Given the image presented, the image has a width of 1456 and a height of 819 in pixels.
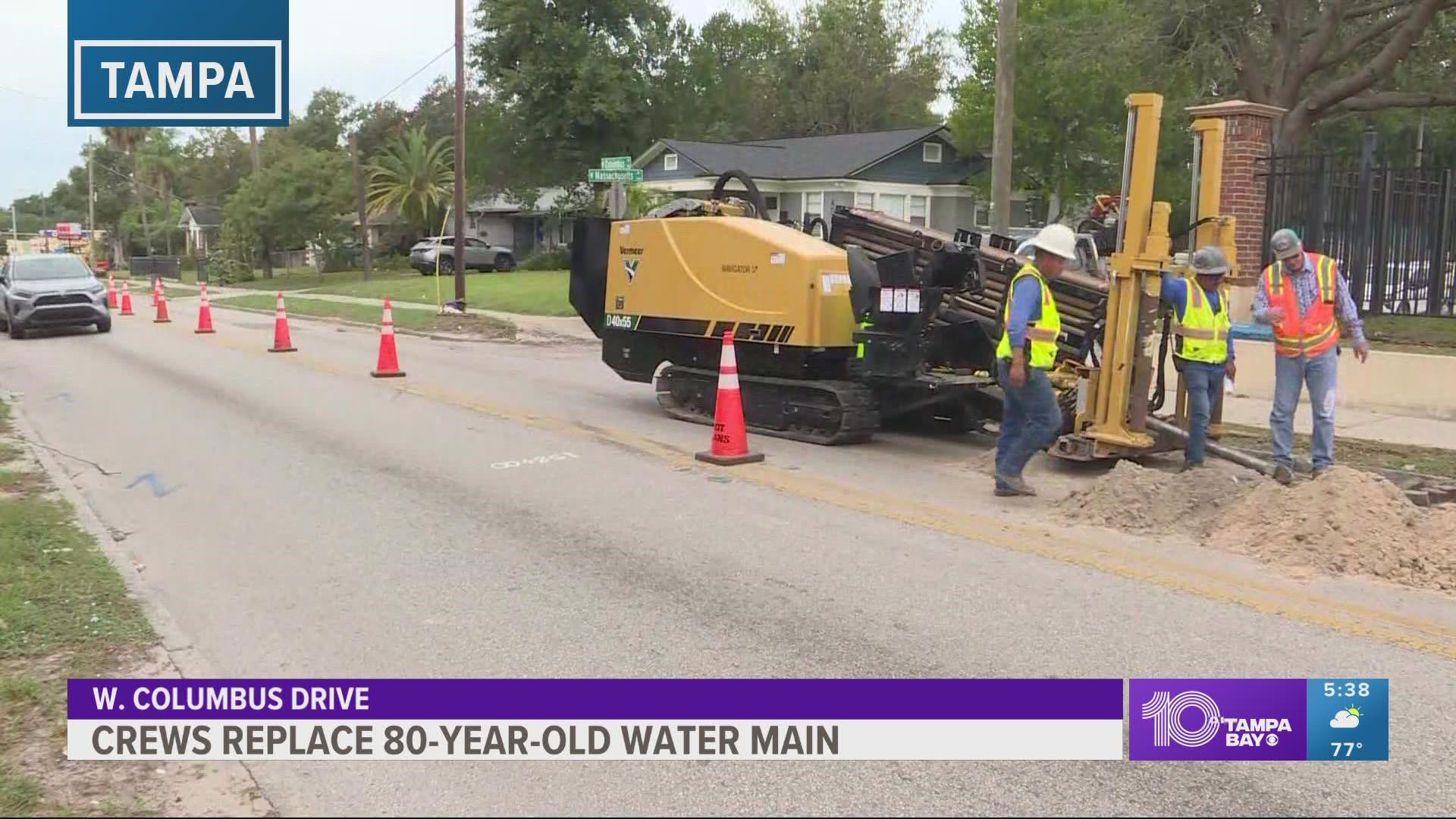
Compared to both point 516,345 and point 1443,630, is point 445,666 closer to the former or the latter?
point 1443,630

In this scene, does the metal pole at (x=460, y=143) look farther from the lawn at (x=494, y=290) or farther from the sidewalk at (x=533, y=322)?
the lawn at (x=494, y=290)

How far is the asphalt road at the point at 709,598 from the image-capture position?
13.0ft

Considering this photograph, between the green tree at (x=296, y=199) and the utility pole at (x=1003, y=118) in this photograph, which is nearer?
the utility pole at (x=1003, y=118)

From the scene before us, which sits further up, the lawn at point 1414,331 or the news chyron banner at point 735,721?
the lawn at point 1414,331

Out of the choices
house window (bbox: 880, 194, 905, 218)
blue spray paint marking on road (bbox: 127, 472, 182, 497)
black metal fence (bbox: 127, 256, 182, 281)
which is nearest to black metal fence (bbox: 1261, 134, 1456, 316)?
blue spray paint marking on road (bbox: 127, 472, 182, 497)

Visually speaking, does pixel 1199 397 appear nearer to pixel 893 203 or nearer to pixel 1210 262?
pixel 1210 262

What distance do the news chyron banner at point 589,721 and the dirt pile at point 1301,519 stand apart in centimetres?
263

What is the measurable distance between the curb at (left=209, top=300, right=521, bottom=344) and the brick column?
1219cm

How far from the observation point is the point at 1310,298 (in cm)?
846

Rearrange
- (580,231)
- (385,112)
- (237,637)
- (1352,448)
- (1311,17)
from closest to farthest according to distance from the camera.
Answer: (237,637) → (1352,448) → (580,231) → (1311,17) → (385,112)

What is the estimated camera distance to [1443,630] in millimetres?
5500

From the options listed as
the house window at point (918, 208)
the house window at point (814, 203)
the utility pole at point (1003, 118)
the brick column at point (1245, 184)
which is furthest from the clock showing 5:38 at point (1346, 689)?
the house window at point (918, 208)

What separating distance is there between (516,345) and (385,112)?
196 ft

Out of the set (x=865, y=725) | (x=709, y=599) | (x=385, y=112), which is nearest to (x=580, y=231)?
(x=709, y=599)
